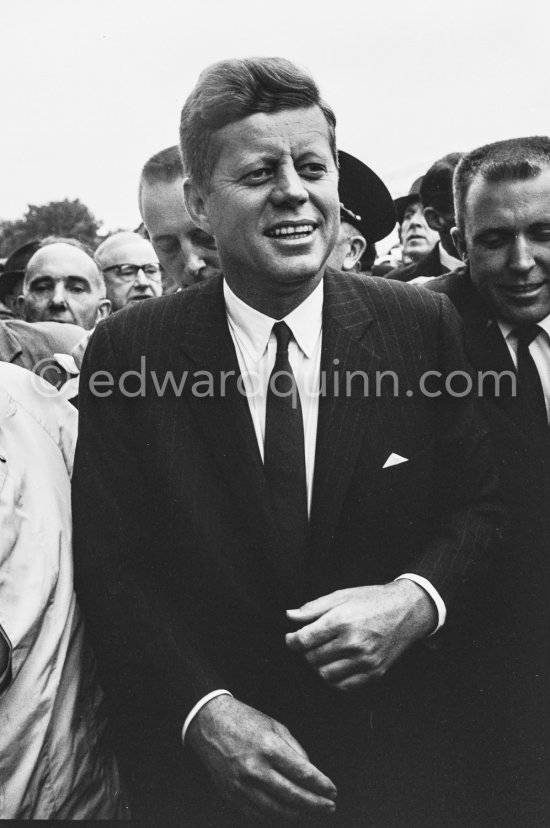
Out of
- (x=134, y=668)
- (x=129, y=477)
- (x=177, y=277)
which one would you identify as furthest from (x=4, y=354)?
(x=134, y=668)

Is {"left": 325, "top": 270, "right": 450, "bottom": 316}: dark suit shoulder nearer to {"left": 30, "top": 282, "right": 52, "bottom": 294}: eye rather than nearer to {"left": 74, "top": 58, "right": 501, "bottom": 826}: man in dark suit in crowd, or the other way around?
{"left": 74, "top": 58, "right": 501, "bottom": 826}: man in dark suit in crowd

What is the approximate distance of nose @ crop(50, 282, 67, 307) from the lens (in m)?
5.11

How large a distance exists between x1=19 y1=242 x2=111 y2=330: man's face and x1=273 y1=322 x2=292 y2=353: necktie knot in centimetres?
327

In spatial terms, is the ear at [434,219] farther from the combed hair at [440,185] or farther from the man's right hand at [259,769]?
the man's right hand at [259,769]

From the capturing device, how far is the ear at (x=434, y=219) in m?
4.31

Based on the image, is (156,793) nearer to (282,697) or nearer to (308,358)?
(282,697)

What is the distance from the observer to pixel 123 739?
1.99 m

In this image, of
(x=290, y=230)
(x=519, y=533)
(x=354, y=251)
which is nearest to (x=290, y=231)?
(x=290, y=230)

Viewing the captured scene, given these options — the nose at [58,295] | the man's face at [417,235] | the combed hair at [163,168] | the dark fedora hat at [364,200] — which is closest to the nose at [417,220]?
the man's face at [417,235]

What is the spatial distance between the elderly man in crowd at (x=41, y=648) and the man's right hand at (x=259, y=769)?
30 centimetres

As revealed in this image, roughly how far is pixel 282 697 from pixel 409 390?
727mm

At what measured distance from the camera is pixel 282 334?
1987 millimetres

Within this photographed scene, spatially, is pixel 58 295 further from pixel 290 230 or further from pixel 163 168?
pixel 290 230

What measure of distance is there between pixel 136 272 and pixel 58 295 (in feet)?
3.41
